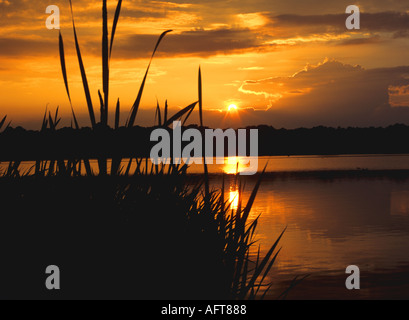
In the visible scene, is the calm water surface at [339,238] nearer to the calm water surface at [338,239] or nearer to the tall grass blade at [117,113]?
the calm water surface at [338,239]

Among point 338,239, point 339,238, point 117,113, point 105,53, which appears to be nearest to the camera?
point 105,53

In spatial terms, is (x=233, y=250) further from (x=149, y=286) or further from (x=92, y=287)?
(x=92, y=287)

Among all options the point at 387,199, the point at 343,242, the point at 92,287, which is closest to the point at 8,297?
the point at 92,287

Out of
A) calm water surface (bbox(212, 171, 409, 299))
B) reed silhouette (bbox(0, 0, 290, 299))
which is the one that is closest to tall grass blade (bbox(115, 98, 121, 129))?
reed silhouette (bbox(0, 0, 290, 299))

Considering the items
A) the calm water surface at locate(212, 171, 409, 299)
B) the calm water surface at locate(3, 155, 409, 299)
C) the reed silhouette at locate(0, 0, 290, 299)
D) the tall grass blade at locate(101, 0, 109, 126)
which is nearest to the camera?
the tall grass blade at locate(101, 0, 109, 126)

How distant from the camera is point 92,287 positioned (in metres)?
5.48

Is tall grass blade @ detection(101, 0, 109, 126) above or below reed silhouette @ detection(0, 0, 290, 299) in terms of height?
above

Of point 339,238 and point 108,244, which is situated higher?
point 339,238

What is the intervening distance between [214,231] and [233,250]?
4.57 ft

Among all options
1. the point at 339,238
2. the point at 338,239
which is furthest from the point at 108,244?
the point at 339,238

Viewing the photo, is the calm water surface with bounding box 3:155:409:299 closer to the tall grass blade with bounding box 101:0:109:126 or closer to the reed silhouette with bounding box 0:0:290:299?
the reed silhouette with bounding box 0:0:290:299

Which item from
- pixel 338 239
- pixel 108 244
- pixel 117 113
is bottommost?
pixel 108 244

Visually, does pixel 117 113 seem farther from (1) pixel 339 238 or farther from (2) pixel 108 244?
(1) pixel 339 238

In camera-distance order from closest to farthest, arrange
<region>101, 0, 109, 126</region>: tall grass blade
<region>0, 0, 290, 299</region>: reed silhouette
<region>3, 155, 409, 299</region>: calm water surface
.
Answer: <region>101, 0, 109, 126</region>: tall grass blade, <region>0, 0, 290, 299</region>: reed silhouette, <region>3, 155, 409, 299</region>: calm water surface
